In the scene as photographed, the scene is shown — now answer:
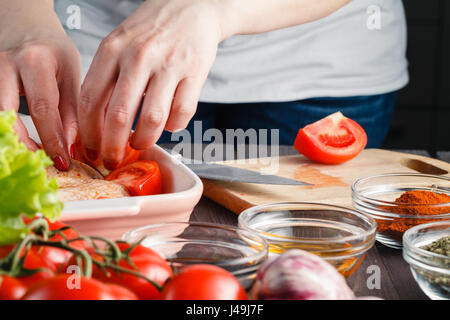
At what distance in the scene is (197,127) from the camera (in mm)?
1651

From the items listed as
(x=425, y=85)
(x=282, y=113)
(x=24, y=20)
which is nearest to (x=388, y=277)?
(x=24, y=20)

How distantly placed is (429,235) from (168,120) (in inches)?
17.7

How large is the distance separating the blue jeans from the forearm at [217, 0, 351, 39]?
0.39 metres

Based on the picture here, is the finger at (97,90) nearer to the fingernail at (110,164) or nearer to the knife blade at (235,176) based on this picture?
→ the fingernail at (110,164)

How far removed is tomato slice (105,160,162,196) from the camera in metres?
0.82

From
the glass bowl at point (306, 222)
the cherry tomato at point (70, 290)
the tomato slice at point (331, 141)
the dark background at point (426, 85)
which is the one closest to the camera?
the cherry tomato at point (70, 290)

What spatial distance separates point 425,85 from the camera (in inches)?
122

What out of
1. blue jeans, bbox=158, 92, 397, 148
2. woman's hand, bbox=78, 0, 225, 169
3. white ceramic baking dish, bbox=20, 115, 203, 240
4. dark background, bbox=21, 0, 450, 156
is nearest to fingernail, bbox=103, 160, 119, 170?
woman's hand, bbox=78, 0, 225, 169

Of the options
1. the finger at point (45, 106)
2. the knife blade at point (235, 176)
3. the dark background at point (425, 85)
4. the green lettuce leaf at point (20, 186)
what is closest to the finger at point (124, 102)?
the finger at point (45, 106)

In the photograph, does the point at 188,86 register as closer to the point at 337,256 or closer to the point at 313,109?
the point at 337,256

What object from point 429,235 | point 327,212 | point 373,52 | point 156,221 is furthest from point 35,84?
point 373,52

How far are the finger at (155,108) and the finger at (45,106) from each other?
5.2 inches

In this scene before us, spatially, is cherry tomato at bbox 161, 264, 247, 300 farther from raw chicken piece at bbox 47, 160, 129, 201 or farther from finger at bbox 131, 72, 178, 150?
finger at bbox 131, 72, 178, 150

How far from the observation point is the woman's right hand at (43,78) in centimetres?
92
